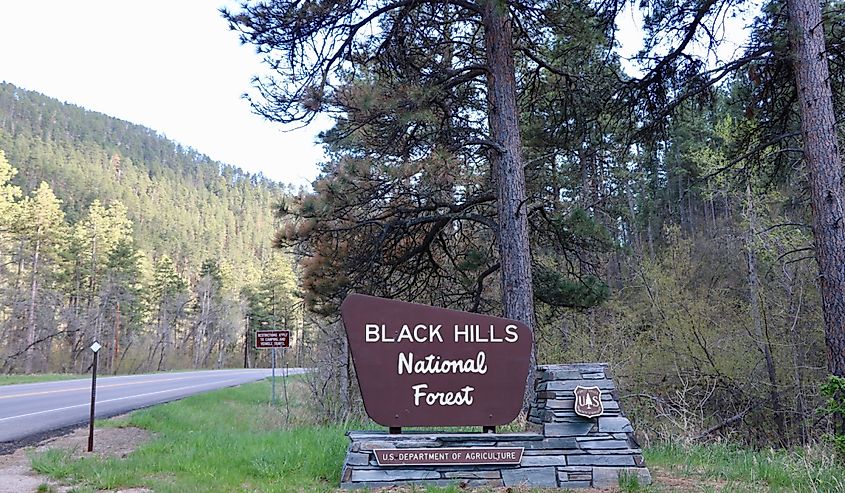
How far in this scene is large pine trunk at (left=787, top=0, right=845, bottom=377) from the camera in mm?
7020

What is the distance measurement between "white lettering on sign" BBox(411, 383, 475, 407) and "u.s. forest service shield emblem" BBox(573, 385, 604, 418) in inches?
38.9

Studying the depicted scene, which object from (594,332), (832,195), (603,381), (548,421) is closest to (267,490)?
(548,421)

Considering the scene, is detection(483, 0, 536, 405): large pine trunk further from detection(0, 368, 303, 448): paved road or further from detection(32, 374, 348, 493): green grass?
detection(0, 368, 303, 448): paved road

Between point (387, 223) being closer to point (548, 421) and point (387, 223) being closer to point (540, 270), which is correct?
point (540, 270)

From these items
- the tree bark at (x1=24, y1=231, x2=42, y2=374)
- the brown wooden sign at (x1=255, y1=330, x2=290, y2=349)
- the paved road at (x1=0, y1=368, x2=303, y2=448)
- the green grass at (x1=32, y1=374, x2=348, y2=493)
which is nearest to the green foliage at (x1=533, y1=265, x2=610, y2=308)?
the green grass at (x1=32, y1=374, x2=348, y2=493)

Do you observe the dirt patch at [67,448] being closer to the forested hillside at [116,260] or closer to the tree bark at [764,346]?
the forested hillside at [116,260]

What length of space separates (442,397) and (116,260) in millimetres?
46550

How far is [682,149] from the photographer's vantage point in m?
30.6

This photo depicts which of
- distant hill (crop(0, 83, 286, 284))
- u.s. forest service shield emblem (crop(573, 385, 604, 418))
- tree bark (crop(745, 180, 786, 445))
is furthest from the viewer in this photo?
distant hill (crop(0, 83, 286, 284))

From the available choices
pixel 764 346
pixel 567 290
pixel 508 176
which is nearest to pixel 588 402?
pixel 508 176

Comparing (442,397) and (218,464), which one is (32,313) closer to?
(218,464)

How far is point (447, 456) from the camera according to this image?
214 inches

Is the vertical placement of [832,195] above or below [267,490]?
above

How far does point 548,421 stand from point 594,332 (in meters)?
8.62
